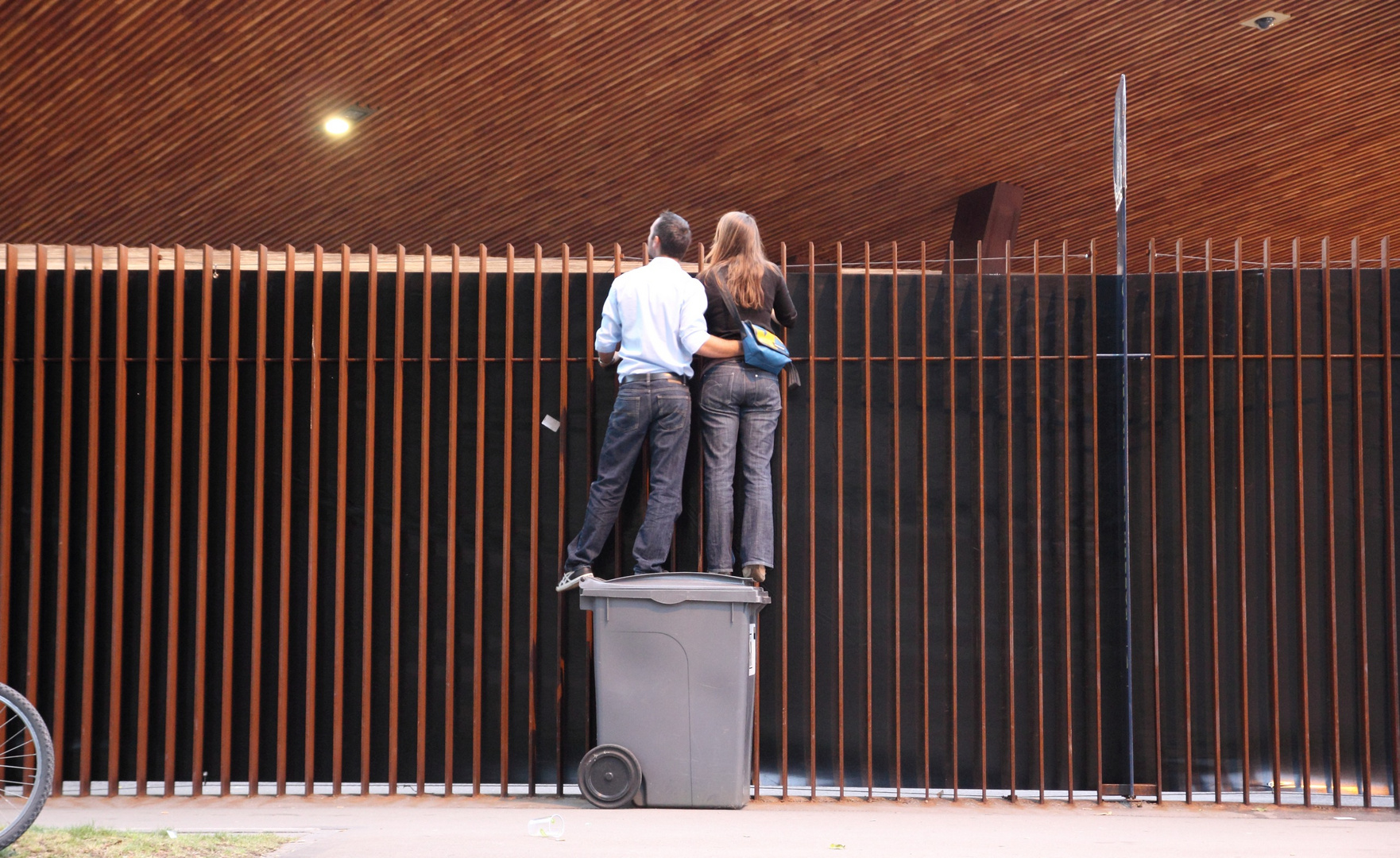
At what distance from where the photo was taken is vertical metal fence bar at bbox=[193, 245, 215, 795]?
4.85 m

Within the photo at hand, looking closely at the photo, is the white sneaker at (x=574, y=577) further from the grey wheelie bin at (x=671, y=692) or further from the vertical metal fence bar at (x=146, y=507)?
the vertical metal fence bar at (x=146, y=507)

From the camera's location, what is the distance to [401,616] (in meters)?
4.99

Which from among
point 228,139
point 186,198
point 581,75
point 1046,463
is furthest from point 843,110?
point 1046,463

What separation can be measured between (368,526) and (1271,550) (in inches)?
143

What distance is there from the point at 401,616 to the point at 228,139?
32.6ft

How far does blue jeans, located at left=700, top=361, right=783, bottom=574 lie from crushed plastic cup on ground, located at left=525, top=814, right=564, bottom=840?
1134mm

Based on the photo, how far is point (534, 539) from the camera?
4953 millimetres

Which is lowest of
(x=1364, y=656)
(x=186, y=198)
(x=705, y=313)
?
(x=1364, y=656)

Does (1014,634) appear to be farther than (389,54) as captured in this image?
No

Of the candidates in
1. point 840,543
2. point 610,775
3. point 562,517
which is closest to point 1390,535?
point 840,543

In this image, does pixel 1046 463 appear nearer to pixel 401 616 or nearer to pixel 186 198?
pixel 401 616

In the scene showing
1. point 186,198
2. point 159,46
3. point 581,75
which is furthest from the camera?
point 186,198

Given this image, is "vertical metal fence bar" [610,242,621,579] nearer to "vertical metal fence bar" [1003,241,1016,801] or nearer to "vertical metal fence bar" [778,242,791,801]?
"vertical metal fence bar" [778,242,791,801]

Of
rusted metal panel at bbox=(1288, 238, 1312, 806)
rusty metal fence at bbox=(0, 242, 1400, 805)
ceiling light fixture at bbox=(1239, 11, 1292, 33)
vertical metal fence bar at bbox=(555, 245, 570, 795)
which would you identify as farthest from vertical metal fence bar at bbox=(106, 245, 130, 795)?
ceiling light fixture at bbox=(1239, 11, 1292, 33)
